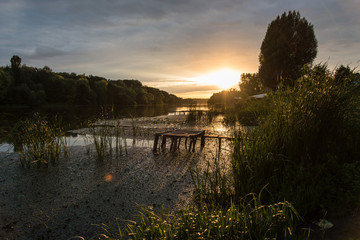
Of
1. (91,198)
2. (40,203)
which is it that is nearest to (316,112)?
(91,198)

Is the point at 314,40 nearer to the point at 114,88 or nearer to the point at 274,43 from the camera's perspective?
the point at 274,43

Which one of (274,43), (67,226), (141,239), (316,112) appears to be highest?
(274,43)

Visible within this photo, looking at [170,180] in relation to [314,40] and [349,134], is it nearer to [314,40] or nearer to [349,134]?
[349,134]

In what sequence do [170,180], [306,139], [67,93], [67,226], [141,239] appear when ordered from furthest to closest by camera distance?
[67,93]
[170,180]
[306,139]
[67,226]
[141,239]

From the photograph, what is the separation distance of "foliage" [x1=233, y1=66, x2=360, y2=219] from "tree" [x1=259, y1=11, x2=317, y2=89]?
26011 millimetres

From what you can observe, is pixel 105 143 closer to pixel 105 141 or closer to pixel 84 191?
pixel 105 141

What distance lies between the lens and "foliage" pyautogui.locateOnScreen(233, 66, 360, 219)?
3.38m

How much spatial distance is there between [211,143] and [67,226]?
691 cm

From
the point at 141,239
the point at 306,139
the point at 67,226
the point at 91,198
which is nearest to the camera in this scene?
the point at 141,239

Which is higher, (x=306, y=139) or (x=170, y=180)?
(x=306, y=139)

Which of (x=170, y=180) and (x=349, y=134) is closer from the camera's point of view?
(x=349, y=134)

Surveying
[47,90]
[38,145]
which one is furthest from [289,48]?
[47,90]

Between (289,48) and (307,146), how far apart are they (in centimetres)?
2866

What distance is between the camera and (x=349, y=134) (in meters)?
4.18
